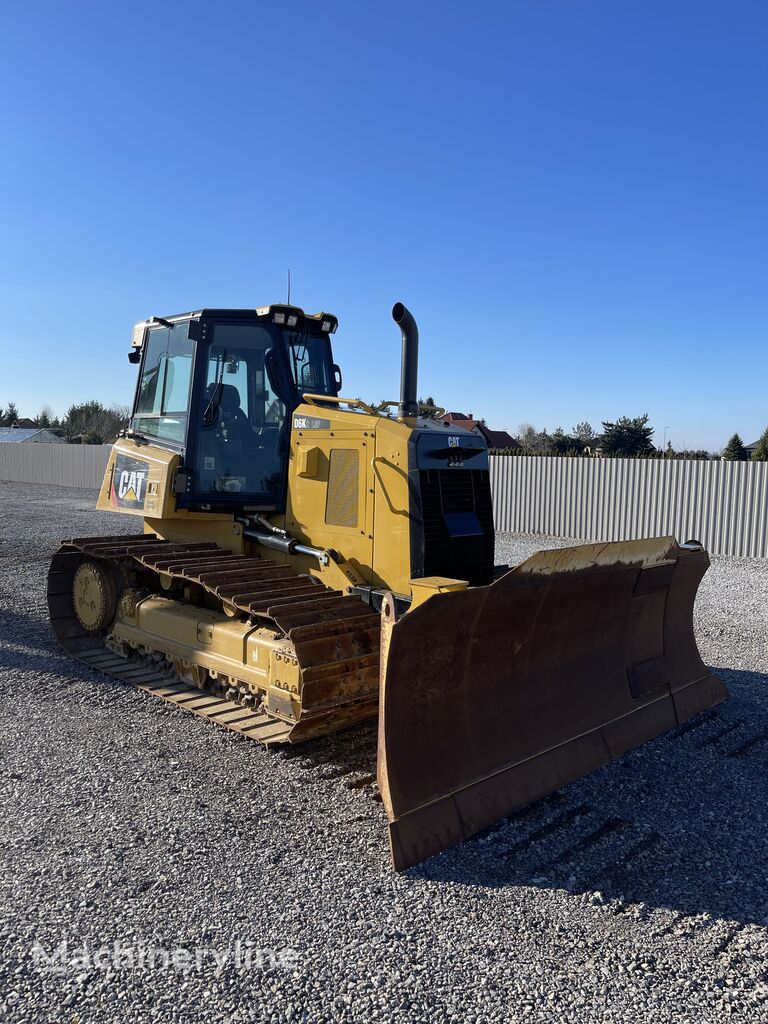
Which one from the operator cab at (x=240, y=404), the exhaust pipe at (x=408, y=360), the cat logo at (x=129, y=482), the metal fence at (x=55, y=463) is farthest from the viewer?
the metal fence at (x=55, y=463)

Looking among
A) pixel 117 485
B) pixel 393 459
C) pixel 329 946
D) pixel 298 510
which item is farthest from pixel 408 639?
pixel 117 485

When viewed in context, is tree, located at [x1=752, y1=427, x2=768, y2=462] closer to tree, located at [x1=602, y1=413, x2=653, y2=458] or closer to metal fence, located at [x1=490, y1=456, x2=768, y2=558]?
tree, located at [x1=602, y1=413, x2=653, y2=458]

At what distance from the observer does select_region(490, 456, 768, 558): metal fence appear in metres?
15.4

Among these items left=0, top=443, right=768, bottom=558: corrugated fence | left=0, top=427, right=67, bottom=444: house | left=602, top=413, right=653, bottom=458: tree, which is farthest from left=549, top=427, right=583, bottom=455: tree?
left=0, top=427, right=67, bottom=444: house

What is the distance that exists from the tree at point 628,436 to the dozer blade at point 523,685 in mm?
30304

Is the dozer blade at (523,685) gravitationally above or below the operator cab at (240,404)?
below

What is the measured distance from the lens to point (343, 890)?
139 inches

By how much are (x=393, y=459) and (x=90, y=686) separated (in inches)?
128

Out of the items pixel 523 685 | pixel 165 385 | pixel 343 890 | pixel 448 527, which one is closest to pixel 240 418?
pixel 165 385

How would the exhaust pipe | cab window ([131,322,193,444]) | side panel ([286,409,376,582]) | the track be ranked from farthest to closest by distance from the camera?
cab window ([131,322,193,444])
side panel ([286,409,376,582])
the exhaust pipe
the track

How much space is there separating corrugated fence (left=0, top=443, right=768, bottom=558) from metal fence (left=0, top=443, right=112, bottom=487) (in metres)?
18.0

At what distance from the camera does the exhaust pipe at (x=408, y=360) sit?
5.38m

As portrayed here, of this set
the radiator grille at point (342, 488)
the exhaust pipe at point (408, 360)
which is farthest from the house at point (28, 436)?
the exhaust pipe at point (408, 360)

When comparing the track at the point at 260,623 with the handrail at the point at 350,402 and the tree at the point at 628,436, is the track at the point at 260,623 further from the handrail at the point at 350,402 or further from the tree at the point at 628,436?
the tree at the point at 628,436
